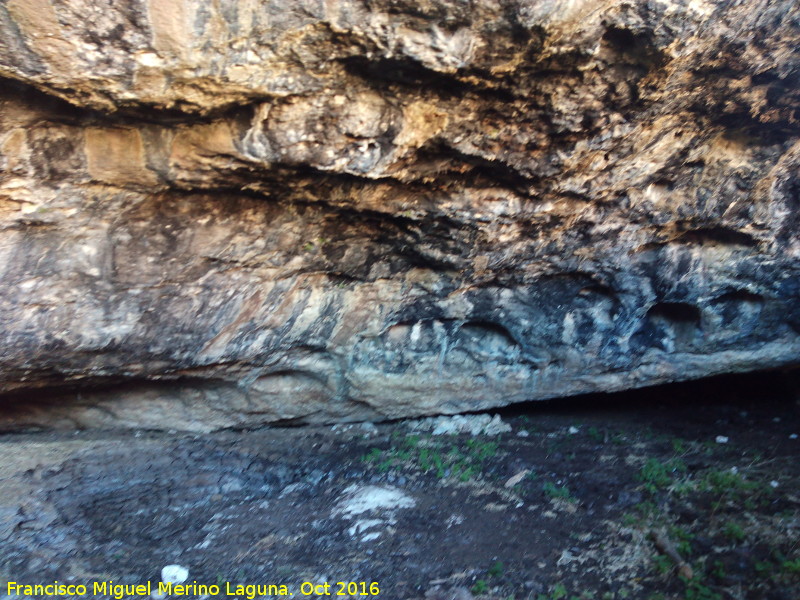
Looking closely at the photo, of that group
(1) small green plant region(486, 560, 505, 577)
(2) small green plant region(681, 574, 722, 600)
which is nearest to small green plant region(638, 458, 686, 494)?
(2) small green plant region(681, 574, 722, 600)

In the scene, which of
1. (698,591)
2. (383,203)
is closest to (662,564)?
(698,591)

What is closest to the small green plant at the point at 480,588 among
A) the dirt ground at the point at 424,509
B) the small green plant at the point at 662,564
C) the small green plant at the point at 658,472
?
the dirt ground at the point at 424,509

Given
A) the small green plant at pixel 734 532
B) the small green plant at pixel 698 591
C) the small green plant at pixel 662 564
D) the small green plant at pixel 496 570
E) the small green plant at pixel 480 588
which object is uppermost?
the small green plant at pixel 734 532

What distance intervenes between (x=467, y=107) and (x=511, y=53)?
0.44 meters

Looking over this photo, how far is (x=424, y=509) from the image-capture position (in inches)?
166

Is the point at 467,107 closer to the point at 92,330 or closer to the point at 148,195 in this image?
the point at 148,195

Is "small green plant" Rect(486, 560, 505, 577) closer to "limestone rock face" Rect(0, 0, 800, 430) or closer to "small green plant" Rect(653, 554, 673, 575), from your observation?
"small green plant" Rect(653, 554, 673, 575)

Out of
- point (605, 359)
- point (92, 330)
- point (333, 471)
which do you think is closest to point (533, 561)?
point (333, 471)

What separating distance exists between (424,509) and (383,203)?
2.05m

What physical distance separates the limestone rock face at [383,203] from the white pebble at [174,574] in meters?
1.39

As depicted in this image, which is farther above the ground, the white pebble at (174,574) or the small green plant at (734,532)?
the small green plant at (734,532)

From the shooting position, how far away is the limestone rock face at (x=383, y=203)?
295 centimetres

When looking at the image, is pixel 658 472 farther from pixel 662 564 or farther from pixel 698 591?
pixel 698 591

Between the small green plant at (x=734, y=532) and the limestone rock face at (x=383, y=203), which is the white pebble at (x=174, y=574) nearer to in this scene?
the limestone rock face at (x=383, y=203)
